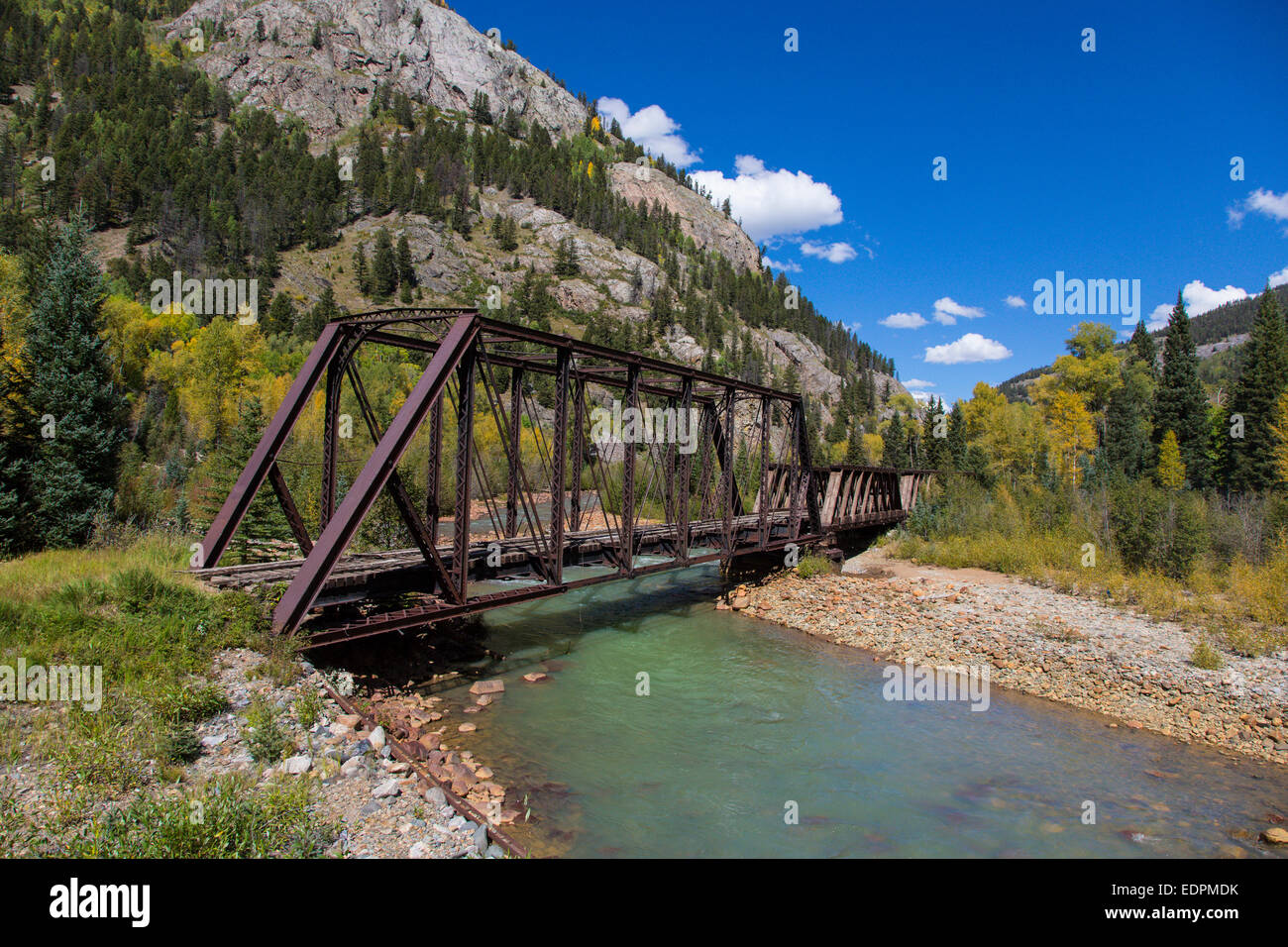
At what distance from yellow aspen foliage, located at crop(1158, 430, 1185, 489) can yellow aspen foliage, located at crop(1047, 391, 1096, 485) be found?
547 cm

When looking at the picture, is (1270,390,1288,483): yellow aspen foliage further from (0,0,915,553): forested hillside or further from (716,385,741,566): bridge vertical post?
(0,0,915,553): forested hillside

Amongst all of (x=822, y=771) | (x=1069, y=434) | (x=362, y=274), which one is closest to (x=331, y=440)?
(x=822, y=771)

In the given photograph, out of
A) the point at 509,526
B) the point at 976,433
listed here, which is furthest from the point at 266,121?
the point at 509,526

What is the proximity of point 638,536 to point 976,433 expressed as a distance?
61553mm

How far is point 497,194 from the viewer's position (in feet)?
611

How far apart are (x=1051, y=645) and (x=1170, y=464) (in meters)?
45.7

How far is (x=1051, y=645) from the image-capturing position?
65.2 feet

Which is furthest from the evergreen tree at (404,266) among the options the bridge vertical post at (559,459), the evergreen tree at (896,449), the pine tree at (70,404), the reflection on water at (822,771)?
the bridge vertical post at (559,459)

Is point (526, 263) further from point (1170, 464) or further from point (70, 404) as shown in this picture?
point (70, 404)

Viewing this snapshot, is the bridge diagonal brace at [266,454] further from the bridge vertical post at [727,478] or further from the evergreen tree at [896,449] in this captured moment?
the evergreen tree at [896,449]

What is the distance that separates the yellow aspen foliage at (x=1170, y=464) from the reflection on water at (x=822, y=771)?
47923 millimetres

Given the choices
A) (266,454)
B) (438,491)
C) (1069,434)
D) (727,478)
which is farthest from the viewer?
(1069,434)

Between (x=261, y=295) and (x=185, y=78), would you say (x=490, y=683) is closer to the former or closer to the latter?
(x=261, y=295)

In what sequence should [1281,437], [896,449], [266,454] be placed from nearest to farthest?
[266,454]
[1281,437]
[896,449]
